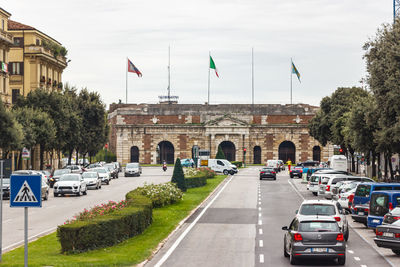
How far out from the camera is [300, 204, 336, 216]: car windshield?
21266mm

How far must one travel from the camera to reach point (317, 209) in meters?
21.5

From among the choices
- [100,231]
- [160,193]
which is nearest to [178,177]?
[160,193]

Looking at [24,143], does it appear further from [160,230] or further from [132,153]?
[132,153]

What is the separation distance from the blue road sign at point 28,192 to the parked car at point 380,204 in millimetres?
13875

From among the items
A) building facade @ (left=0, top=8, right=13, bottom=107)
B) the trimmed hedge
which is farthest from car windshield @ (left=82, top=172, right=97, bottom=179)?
the trimmed hedge

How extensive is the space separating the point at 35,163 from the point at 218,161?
21.4 metres

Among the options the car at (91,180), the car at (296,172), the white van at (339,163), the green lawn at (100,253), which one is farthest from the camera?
the car at (296,172)

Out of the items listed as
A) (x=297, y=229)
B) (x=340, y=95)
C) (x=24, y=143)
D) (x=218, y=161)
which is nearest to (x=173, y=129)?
(x=218, y=161)

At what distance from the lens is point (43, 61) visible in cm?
8100

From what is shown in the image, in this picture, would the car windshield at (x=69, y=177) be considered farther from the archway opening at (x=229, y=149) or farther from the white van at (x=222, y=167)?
the archway opening at (x=229, y=149)

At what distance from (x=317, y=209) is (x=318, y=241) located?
137 inches

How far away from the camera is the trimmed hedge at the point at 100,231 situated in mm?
19734

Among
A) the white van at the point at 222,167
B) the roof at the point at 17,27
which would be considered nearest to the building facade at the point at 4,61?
the roof at the point at 17,27

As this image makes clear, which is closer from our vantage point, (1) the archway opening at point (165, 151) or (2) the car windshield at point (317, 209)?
(2) the car windshield at point (317, 209)
